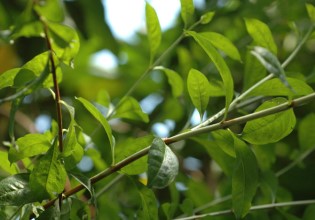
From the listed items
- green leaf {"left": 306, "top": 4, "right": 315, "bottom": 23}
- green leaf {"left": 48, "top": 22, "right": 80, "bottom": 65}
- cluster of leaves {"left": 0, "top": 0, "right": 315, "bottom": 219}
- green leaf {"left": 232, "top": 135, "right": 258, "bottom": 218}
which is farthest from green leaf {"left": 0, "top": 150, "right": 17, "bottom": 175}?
green leaf {"left": 306, "top": 4, "right": 315, "bottom": 23}

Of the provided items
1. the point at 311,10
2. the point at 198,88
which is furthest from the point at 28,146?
the point at 311,10

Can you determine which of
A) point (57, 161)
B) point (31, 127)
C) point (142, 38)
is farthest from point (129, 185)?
point (57, 161)

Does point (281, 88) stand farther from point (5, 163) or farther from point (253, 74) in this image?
point (5, 163)

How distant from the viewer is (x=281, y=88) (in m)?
0.51

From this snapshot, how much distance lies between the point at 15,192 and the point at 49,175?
30 millimetres

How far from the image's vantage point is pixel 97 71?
4.21 ft

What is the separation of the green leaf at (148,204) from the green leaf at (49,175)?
75 mm

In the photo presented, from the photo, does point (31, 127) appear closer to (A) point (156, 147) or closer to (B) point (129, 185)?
(B) point (129, 185)

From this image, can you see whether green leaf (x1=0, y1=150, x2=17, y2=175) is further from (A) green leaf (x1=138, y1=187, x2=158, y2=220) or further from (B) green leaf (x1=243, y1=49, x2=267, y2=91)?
(B) green leaf (x1=243, y1=49, x2=267, y2=91)

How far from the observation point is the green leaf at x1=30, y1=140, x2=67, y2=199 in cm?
46

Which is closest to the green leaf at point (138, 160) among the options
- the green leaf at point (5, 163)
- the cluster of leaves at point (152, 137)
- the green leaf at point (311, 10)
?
the cluster of leaves at point (152, 137)

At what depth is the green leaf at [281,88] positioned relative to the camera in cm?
50

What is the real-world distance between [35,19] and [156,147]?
18cm

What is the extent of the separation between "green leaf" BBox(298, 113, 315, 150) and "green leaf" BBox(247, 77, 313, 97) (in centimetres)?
23
